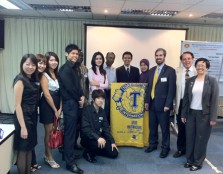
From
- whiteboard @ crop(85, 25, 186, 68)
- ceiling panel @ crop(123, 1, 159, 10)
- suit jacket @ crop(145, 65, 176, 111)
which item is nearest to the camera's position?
suit jacket @ crop(145, 65, 176, 111)

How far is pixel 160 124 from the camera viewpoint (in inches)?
130

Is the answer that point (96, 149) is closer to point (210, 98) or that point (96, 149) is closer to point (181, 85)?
point (181, 85)

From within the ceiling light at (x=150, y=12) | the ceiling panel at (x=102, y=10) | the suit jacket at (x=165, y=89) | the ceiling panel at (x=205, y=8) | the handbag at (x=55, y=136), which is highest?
the ceiling light at (x=150, y=12)

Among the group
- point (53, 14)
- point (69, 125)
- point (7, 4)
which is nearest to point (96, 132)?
point (69, 125)

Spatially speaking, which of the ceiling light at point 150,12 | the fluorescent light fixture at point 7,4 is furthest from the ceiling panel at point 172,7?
the fluorescent light fixture at point 7,4

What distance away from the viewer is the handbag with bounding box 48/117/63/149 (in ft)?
8.78

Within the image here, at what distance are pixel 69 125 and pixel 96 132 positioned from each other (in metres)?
0.52

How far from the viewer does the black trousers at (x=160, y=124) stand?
325 cm

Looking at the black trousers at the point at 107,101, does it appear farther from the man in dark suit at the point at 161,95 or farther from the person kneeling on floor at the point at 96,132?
the man in dark suit at the point at 161,95

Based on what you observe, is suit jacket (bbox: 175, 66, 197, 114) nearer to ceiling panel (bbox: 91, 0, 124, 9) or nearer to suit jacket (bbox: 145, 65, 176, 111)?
suit jacket (bbox: 145, 65, 176, 111)

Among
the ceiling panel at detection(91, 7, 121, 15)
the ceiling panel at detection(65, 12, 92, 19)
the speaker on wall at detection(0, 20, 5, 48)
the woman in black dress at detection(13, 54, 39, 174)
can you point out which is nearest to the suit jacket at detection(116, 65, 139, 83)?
the ceiling panel at detection(91, 7, 121, 15)

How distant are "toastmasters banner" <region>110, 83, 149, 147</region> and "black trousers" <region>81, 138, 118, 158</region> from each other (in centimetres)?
42

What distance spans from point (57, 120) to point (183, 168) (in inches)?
67.2

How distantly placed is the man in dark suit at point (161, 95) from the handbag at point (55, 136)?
1.34 m
